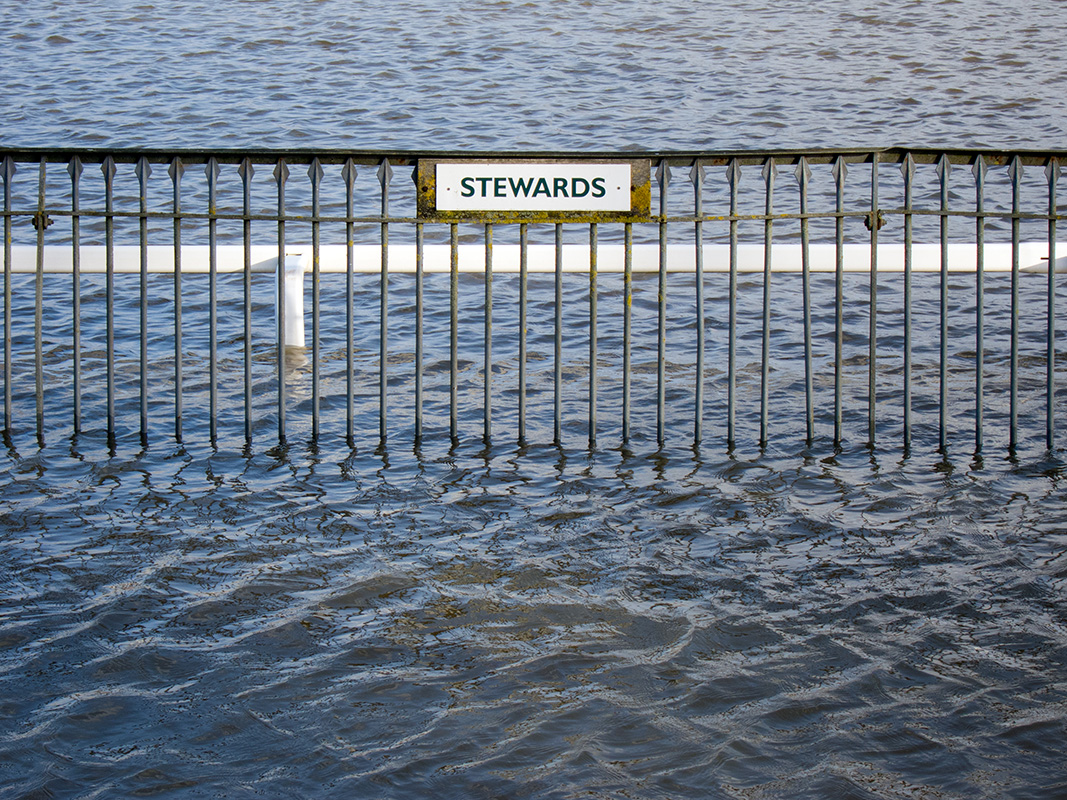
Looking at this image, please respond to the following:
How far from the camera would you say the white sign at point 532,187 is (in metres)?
5.83

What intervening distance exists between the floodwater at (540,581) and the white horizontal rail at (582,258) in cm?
69

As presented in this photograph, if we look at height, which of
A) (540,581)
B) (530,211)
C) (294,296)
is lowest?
(540,581)

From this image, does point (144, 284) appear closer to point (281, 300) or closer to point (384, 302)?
point (281, 300)

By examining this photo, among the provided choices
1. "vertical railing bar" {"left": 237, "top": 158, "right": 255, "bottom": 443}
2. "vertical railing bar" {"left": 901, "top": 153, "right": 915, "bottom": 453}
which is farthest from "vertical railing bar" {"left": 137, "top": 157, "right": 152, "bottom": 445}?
"vertical railing bar" {"left": 901, "top": 153, "right": 915, "bottom": 453}

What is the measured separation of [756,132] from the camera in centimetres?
1483

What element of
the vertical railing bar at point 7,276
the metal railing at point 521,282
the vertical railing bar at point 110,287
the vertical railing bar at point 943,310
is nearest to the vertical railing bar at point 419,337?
the metal railing at point 521,282

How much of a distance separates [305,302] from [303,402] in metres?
2.47

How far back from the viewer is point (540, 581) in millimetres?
4668

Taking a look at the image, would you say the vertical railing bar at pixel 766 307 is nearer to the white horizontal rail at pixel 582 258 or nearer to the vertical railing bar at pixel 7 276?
the white horizontal rail at pixel 582 258

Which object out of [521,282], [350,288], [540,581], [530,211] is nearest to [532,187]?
[530,211]

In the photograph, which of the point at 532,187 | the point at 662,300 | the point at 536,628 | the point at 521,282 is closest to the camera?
the point at 536,628

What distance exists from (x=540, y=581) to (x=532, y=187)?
204cm

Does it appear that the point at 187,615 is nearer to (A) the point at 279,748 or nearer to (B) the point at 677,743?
(A) the point at 279,748

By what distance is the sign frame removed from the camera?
19.1ft
